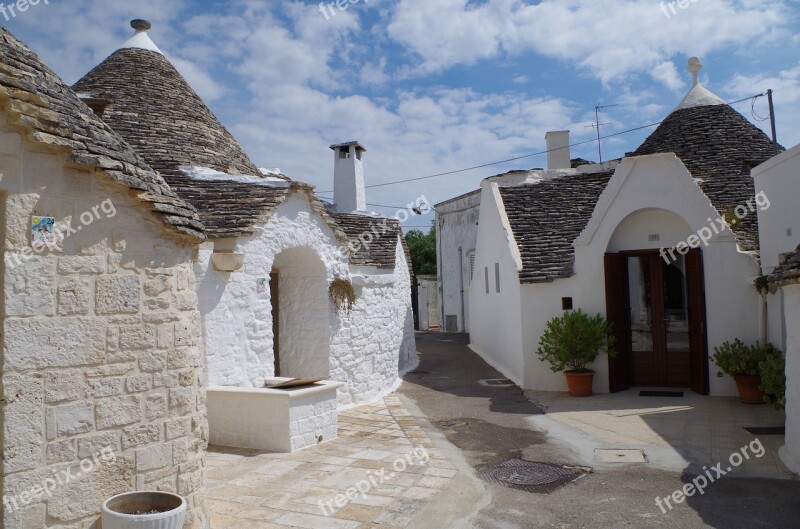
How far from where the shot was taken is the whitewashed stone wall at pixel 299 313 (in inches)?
330

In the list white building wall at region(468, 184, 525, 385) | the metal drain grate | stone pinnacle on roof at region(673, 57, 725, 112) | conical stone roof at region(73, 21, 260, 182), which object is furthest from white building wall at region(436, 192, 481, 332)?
the metal drain grate

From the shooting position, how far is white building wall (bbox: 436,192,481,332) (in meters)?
26.2

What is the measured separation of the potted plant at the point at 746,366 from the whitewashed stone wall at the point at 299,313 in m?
6.14

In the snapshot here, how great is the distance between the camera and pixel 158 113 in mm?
11469

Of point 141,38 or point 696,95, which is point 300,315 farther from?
point 696,95

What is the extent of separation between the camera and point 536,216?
13.4m

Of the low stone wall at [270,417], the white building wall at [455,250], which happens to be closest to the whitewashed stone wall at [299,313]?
the low stone wall at [270,417]

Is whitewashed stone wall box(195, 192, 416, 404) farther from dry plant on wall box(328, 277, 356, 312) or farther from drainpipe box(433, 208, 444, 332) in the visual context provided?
drainpipe box(433, 208, 444, 332)

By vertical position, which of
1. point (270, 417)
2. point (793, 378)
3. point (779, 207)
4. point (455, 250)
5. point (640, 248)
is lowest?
point (270, 417)

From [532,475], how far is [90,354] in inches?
185

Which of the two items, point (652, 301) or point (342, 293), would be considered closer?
point (342, 293)

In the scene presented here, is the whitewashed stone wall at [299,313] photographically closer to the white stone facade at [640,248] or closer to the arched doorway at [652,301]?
the white stone facade at [640,248]

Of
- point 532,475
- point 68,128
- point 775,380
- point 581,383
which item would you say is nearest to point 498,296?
point 581,383

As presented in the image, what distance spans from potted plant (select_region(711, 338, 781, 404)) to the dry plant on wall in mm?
6406
